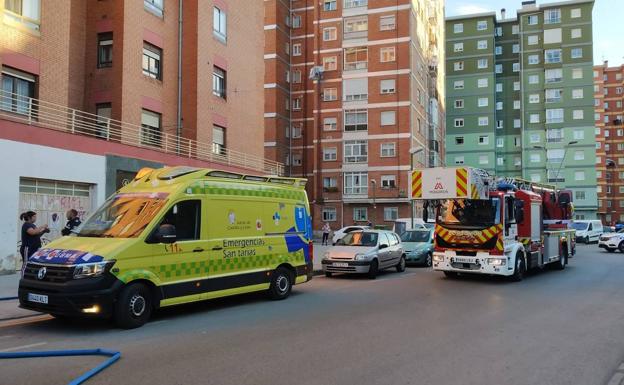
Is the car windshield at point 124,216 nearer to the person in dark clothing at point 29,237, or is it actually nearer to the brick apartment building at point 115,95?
the person in dark clothing at point 29,237

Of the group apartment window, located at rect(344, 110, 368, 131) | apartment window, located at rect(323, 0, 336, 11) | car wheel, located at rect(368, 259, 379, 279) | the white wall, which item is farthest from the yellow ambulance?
apartment window, located at rect(323, 0, 336, 11)

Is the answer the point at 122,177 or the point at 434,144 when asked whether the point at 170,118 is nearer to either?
the point at 122,177

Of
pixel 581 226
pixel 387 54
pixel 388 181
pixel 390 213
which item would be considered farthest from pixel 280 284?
pixel 387 54

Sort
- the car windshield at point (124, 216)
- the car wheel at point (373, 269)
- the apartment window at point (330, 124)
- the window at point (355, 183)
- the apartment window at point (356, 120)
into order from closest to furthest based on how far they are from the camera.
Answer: the car windshield at point (124, 216) → the car wheel at point (373, 269) → the window at point (355, 183) → the apartment window at point (356, 120) → the apartment window at point (330, 124)

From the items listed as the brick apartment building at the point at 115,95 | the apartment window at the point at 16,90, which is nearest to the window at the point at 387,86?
the brick apartment building at the point at 115,95

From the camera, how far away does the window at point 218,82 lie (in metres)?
26.9

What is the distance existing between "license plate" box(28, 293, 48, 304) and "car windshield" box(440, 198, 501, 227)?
1072 cm

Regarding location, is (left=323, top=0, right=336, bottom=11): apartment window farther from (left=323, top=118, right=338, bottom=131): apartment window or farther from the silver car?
the silver car

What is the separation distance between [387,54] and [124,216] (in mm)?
43899

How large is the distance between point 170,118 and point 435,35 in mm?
46027

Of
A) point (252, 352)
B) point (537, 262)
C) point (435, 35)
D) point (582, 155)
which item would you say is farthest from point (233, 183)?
point (582, 155)

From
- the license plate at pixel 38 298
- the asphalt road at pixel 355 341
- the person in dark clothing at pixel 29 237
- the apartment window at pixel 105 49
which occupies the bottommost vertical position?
the asphalt road at pixel 355 341

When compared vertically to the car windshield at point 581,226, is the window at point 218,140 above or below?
above

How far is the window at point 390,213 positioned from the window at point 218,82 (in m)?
24.9
